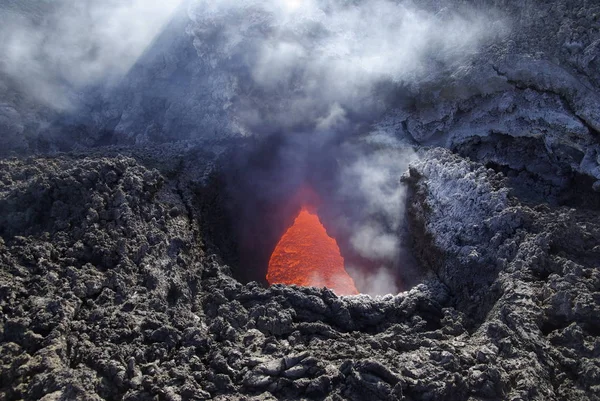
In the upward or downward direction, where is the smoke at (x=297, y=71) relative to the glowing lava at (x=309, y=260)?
upward

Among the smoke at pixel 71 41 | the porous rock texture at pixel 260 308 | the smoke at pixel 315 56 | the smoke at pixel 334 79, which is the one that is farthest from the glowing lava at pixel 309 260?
the smoke at pixel 71 41

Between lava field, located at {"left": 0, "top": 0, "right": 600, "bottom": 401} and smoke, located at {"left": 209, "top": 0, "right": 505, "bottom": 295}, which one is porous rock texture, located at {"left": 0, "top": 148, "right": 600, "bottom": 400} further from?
smoke, located at {"left": 209, "top": 0, "right": 505, "bottom": 295}

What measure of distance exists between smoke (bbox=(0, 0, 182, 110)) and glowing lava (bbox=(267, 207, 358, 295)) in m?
6.42

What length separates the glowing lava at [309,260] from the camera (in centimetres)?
1034

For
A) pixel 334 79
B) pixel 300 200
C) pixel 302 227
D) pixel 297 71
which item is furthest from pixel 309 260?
pixel 297 71

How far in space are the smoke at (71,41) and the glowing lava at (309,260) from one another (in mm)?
6416

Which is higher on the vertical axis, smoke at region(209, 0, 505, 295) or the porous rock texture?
smoke at region(209, 0, 505, 295)

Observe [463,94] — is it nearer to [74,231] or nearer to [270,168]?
[270,168]

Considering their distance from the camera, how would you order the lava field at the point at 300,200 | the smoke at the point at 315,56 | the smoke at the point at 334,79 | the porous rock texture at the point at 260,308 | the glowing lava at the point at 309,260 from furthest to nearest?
the smoke at the point at 315,56 → the smoke at the point at 334,79 → the glowing lava at the point at 309,260 → the lava field at the point at 300,200 → the porous rock texture at the point at 260,308

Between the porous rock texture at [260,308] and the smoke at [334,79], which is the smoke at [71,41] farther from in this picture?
the porous rock texture at [260,308]

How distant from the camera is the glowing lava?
10336mm

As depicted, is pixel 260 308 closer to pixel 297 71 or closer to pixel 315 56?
pixel 297 71

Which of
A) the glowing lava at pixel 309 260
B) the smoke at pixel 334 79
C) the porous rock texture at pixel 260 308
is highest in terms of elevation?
the smoke at pixel 334 79

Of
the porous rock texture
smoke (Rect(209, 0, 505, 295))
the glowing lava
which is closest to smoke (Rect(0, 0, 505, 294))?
smoke (Rect(209, 0, 505, 295))
